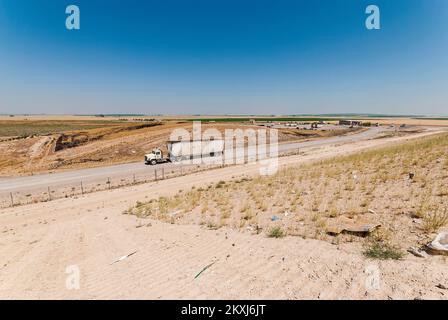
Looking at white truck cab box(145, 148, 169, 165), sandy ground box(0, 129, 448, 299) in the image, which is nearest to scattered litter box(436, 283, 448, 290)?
sandy ground box(0, 129, 448, 299)

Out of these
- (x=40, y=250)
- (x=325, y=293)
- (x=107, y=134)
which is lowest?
(x=40, y=250)

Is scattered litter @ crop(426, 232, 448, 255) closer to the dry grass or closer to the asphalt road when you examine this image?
the dry grass

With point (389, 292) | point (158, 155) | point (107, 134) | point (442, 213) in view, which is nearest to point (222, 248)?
point (389, 292)

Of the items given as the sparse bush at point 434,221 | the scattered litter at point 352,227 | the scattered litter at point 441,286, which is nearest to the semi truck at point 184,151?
the scattered litter at point 352,227

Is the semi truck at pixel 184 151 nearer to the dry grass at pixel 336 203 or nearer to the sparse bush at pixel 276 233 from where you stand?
the dry grass at pixel 336 203
